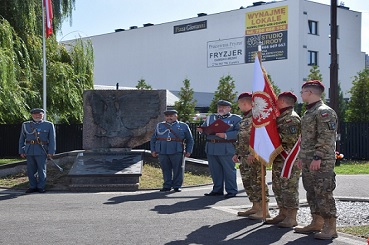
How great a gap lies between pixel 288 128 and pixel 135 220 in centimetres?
249

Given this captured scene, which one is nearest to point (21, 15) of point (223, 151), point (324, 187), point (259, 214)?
point (223, 151)

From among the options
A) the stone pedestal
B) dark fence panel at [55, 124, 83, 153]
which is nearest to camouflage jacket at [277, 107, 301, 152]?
the stone pedestal

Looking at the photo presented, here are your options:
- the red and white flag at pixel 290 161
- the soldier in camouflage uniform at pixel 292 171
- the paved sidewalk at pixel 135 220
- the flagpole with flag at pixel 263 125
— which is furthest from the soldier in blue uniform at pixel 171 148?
the red and white flag at pixel 290 161

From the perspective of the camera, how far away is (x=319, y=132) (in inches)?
280

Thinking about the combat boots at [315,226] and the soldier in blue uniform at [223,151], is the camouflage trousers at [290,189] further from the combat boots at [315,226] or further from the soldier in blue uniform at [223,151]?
the soldier in blue uniform at [223,151]

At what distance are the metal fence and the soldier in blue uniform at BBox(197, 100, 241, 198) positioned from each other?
11.3 m

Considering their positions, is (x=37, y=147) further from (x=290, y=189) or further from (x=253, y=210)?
(x=290, y=189)

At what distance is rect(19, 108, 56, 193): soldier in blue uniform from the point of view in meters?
12.3

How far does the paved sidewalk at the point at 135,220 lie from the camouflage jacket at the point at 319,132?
3.39 feet

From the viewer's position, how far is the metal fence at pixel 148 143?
22.4 m

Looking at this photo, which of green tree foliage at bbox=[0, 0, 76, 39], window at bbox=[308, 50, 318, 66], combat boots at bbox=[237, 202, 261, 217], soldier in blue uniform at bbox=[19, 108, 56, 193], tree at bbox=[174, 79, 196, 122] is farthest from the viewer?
window at bbox=[308, 50, 318, 66]

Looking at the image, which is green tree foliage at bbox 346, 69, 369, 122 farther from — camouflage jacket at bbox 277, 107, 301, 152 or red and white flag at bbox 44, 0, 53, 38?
camouflage jacket at bbox 277, 107, 301, 152

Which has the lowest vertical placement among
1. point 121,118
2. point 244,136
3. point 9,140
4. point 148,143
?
point 148,143

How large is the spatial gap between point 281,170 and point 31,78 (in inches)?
532
